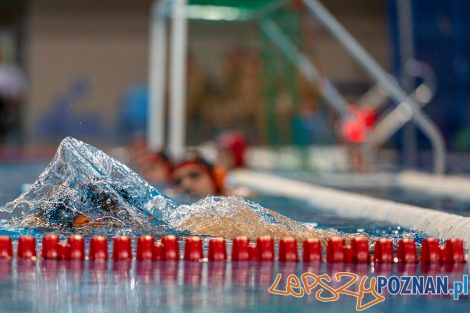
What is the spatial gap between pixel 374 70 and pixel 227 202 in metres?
7.22

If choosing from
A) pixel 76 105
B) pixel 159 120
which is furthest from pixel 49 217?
pixel 76 105

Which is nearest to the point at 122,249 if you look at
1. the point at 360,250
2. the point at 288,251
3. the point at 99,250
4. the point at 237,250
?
the point at 99,250

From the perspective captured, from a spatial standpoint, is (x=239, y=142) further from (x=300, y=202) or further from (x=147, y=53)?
(x=147, y=53)

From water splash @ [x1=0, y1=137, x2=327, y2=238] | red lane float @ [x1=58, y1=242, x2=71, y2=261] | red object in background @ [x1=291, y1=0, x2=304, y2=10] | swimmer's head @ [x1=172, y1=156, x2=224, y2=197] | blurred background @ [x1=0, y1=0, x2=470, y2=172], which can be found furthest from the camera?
blurred background @ [x1=0, y1=0, x2=470, y2=172]

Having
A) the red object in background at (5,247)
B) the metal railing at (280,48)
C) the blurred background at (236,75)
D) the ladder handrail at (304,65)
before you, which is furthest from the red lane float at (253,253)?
the ladder handrail at (304,65)

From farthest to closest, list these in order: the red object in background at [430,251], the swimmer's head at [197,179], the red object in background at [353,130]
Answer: the red object in background at [353,130]
the swimmer's head at [197,179]
the red object in background at [430,251]

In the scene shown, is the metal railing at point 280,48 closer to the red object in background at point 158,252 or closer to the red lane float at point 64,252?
the red object in background at point 158,252

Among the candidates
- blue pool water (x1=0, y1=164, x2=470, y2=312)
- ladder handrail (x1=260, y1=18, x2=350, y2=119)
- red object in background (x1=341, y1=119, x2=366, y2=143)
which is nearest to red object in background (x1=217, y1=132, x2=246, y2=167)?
ladder handrail (x1=260, y1=18, x2=350, y2=119)

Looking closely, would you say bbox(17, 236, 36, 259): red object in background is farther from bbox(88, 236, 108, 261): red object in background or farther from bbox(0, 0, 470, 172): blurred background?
bbox(0, 0, 470, 172): blurred background

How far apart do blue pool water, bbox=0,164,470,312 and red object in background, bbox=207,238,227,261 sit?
0.30 feet

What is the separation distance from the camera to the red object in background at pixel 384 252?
5.04 meters

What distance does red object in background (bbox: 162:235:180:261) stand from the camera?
5.04 meters

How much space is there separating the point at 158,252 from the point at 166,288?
96 cm

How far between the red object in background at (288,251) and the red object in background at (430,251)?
621mm
